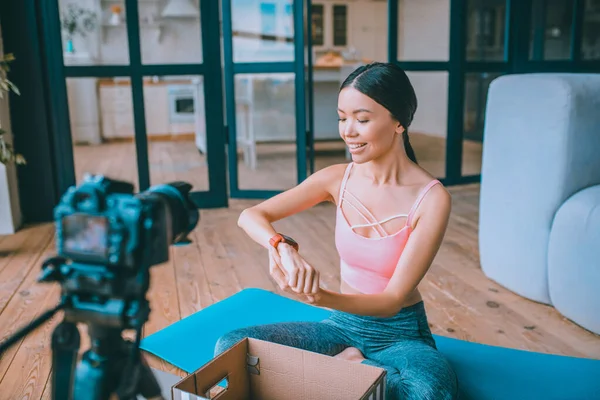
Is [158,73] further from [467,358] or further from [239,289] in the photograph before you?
[467,358]

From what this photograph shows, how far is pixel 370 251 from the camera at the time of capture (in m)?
1.31

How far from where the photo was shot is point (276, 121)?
14.5 feet

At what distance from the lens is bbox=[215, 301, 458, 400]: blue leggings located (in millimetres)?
1202

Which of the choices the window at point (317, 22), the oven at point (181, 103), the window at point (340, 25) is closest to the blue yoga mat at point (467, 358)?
the oven at point (181, 103)

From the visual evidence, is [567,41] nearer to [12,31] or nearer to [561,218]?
[561,218]

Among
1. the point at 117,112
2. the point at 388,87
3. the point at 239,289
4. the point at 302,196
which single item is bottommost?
the point at 239,289

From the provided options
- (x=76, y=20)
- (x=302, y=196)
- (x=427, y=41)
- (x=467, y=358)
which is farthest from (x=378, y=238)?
(x=76, y=20)

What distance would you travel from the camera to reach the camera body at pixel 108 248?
1.53ft

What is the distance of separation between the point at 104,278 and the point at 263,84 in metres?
3.82

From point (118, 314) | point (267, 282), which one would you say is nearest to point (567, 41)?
point (267, 282)

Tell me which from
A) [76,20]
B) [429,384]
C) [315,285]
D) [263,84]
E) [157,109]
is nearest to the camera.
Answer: [315,285]

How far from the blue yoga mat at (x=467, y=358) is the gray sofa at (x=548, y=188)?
1.26 ft

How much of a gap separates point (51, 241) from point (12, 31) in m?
1.21

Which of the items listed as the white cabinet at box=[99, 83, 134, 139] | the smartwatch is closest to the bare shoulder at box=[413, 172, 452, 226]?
the smartwatch
